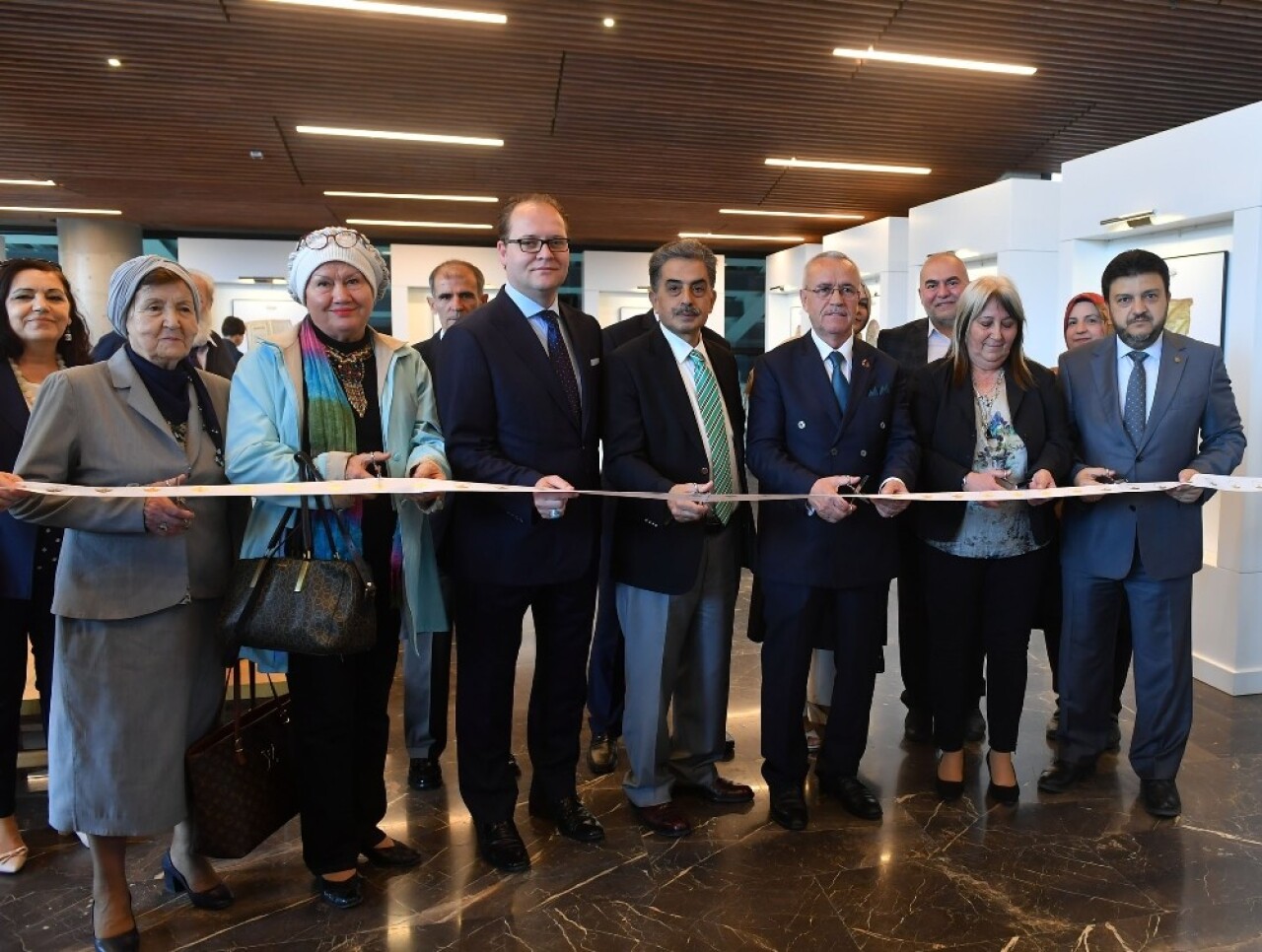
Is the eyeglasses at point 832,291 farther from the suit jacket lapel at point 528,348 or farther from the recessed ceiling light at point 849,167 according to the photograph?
the recessed ceiling light at point 849,167

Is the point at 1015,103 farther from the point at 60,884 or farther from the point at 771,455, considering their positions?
the point at 60,884

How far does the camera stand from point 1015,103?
8625 millimetres

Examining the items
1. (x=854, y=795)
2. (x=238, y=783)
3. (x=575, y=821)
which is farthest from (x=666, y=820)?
(x=238, y=783)

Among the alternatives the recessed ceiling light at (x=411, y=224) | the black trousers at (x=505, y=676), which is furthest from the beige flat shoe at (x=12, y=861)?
the recessed ceiling light at (x=411, y=224)

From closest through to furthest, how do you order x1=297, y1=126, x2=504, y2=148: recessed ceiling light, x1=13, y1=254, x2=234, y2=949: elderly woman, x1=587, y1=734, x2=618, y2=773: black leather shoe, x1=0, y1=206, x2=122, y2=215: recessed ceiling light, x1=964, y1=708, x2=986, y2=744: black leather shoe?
1. x1=13, y1=254, x2=234, y2=949: elderly woman
2. x1=587, y1=734, x2=618, y2=773: black leather shoe
3. x1=964, y1=708, x2=986, y2=744: black leather shoe
4. x1=297, y1=126, x2=504, y2=148: recessed ceiling light
5. x1=0, y1=206, x2=122, y2=215: recessed ceiling light

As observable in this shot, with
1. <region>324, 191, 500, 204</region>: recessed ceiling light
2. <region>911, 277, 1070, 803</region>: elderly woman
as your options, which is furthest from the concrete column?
<region>911, 277, 1070, 803</region>: elderly woman

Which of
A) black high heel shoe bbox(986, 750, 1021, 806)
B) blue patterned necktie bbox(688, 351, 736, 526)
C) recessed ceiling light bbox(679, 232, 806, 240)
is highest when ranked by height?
recessed ceiling light bbox(679, 232, 806, 240)

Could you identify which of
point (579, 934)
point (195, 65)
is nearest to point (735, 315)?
point (195, 65)

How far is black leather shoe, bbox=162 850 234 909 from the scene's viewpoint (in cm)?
276

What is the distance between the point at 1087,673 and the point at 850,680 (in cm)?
99

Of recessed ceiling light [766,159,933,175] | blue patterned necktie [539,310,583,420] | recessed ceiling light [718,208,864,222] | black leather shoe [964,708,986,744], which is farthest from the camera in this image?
recessed ceiling light [718,208,864,222]

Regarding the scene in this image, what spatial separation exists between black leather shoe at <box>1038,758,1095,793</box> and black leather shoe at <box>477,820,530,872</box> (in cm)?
196

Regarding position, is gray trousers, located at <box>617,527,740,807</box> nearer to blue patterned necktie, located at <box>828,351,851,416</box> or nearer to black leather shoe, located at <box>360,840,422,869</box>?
blue patterned necktie, located at <box>828,351,851,416</box>

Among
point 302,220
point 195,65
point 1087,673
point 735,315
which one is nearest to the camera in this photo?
point 1087,673
